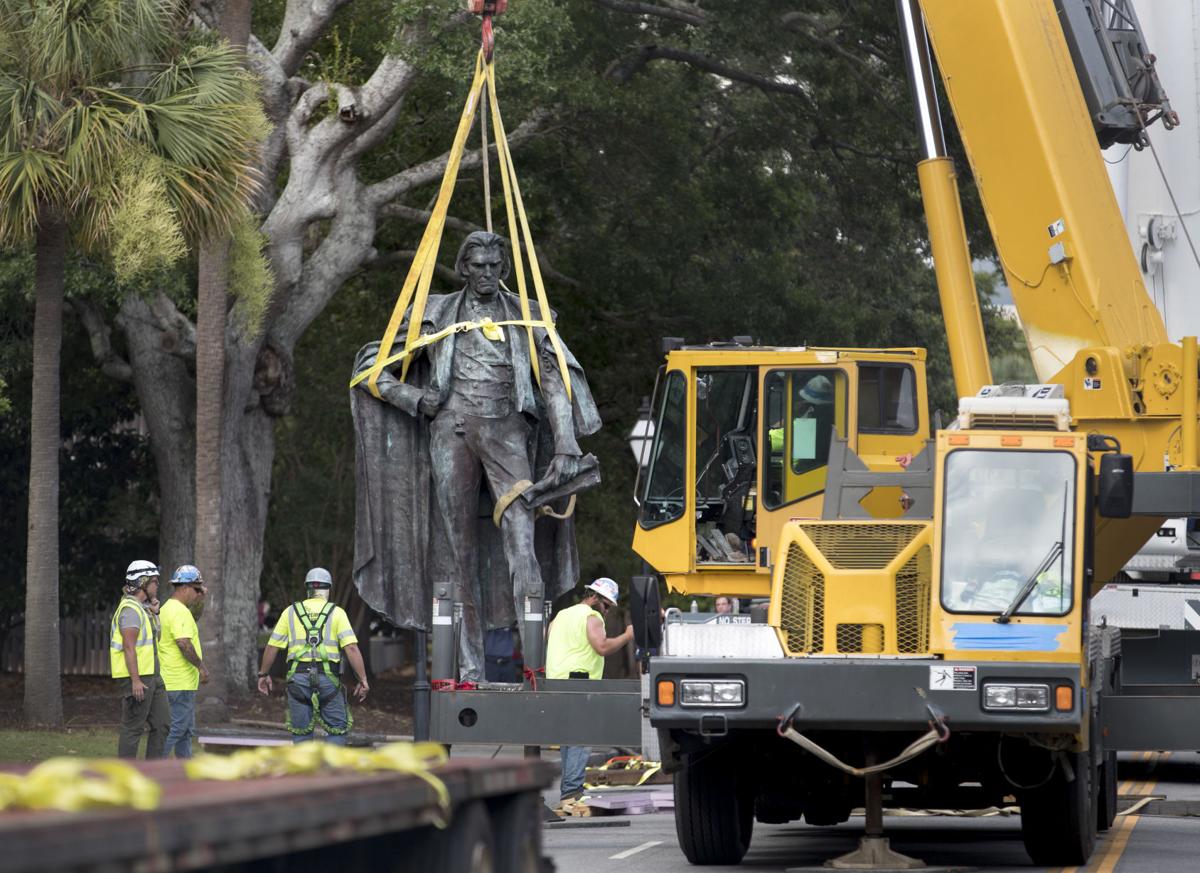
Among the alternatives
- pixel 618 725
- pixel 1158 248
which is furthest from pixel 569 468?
pixel 1158 248

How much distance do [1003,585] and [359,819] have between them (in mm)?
6230

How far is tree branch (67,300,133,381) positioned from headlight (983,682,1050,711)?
17.0m

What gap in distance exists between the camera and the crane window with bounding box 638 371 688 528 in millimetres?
15633

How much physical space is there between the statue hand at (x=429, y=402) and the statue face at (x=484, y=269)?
84cm

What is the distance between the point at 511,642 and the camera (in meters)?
17.6

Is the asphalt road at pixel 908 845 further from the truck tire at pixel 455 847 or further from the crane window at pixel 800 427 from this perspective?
the truck tire at pixel 455 847

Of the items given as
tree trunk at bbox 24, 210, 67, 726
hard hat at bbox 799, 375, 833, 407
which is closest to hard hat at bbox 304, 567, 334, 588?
Answer: hard hat at bbox 799, 375, 833, 407

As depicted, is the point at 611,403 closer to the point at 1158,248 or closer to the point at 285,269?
the point at 285,269

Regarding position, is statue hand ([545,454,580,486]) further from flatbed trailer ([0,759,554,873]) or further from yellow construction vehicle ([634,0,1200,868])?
flatbed trailer ([0,759,554,873])

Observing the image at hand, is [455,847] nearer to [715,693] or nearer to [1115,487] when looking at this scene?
[715,693]

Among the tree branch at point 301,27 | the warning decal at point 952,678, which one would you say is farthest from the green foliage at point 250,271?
the warning decal at point 952,678

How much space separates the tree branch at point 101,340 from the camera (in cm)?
2536

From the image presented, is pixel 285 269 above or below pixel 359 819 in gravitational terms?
above

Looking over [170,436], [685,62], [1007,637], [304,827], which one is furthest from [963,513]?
[685,62]
